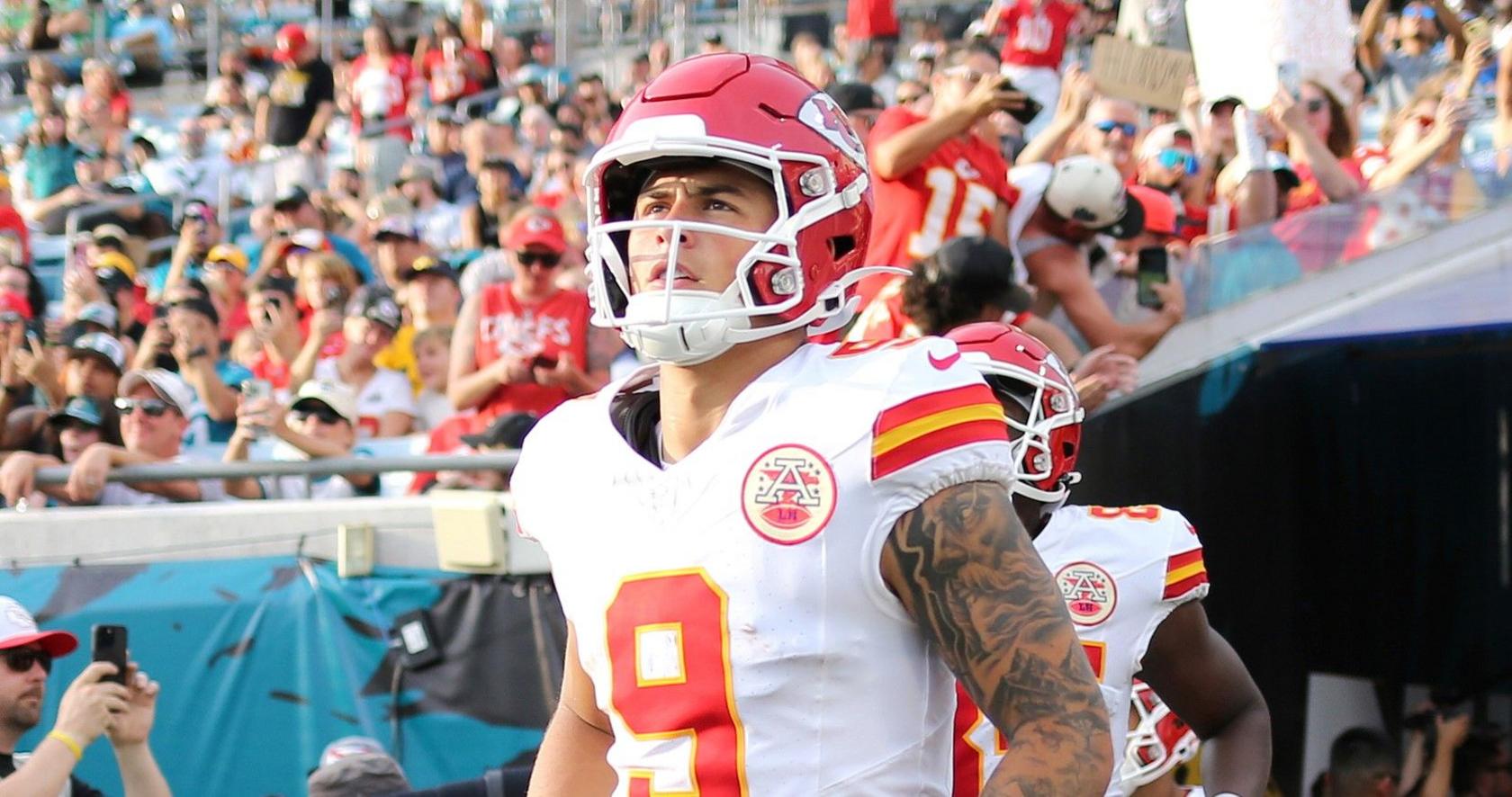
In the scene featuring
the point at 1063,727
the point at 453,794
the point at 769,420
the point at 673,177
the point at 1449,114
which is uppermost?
the point at 1449,114

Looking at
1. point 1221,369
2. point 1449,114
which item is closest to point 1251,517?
point 1221,369

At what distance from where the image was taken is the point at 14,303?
901cm

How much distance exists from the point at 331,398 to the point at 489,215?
3684 millimetres

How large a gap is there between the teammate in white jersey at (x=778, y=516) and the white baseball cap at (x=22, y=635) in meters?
2.84

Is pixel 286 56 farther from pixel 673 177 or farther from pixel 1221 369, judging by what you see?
pixel 673 177

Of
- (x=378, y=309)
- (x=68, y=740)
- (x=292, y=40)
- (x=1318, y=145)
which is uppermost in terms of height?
(x=292, y=40)

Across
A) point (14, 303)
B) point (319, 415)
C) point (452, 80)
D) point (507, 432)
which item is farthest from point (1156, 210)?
point (452, 80)

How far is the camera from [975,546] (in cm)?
207

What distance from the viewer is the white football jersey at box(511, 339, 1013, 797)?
2086 millimetres

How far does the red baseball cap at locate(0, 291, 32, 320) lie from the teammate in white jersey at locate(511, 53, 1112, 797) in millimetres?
7195

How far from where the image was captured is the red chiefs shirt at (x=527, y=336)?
6625 millimetres

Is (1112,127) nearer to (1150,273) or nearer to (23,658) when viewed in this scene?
(1150,273)

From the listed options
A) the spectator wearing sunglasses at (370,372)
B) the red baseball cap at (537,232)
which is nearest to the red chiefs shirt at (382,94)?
the spectator wearing sunglasses at (370,372)

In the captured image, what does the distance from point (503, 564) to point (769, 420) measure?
12.4ft
